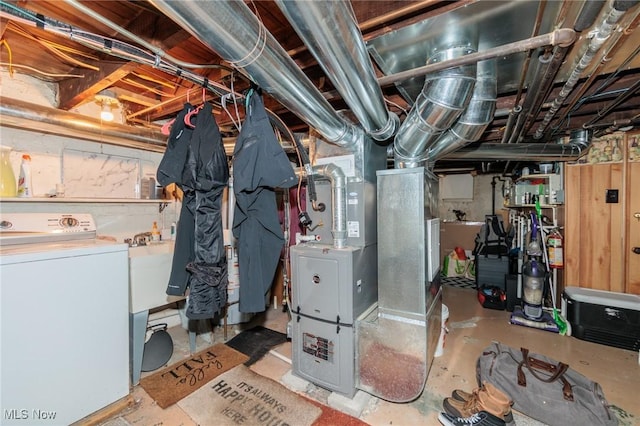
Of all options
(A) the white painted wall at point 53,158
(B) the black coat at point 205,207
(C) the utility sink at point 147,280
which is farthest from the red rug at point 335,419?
(A) the white painted wall at point 53,158

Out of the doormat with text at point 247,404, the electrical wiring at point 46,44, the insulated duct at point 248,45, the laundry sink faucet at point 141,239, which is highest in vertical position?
the electrical wiring at point 46,44

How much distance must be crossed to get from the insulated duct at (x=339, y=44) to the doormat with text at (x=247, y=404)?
221 centimetres

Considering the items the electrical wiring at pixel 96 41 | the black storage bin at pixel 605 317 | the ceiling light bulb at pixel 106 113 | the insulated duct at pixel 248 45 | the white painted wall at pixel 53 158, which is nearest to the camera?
the insulated duct at pixel 248 45

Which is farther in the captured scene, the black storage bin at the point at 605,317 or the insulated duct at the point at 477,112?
the black storage bin at the point at 605,317

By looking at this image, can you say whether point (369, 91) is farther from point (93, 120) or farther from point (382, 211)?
point (93, 120)

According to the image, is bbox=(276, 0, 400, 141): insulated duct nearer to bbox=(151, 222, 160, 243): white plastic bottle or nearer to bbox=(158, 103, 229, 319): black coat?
bbox=(158, 103, 229, 319): black coat

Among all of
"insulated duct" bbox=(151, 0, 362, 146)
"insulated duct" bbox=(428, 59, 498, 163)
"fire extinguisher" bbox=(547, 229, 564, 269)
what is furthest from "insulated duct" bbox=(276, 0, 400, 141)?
"fire extinguisher" bbox=(547, 229, 564, 269)

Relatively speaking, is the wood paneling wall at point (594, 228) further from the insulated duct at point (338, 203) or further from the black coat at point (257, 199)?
the black coat at point (257, 199)

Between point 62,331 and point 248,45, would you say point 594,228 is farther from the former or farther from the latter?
point 62,331

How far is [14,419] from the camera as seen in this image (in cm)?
140

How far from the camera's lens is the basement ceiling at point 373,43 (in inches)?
46.0

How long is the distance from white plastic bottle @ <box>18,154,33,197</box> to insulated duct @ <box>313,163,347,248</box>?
2.52 metres

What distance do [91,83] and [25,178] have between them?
104cm

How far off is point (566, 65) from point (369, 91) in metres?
1.34
